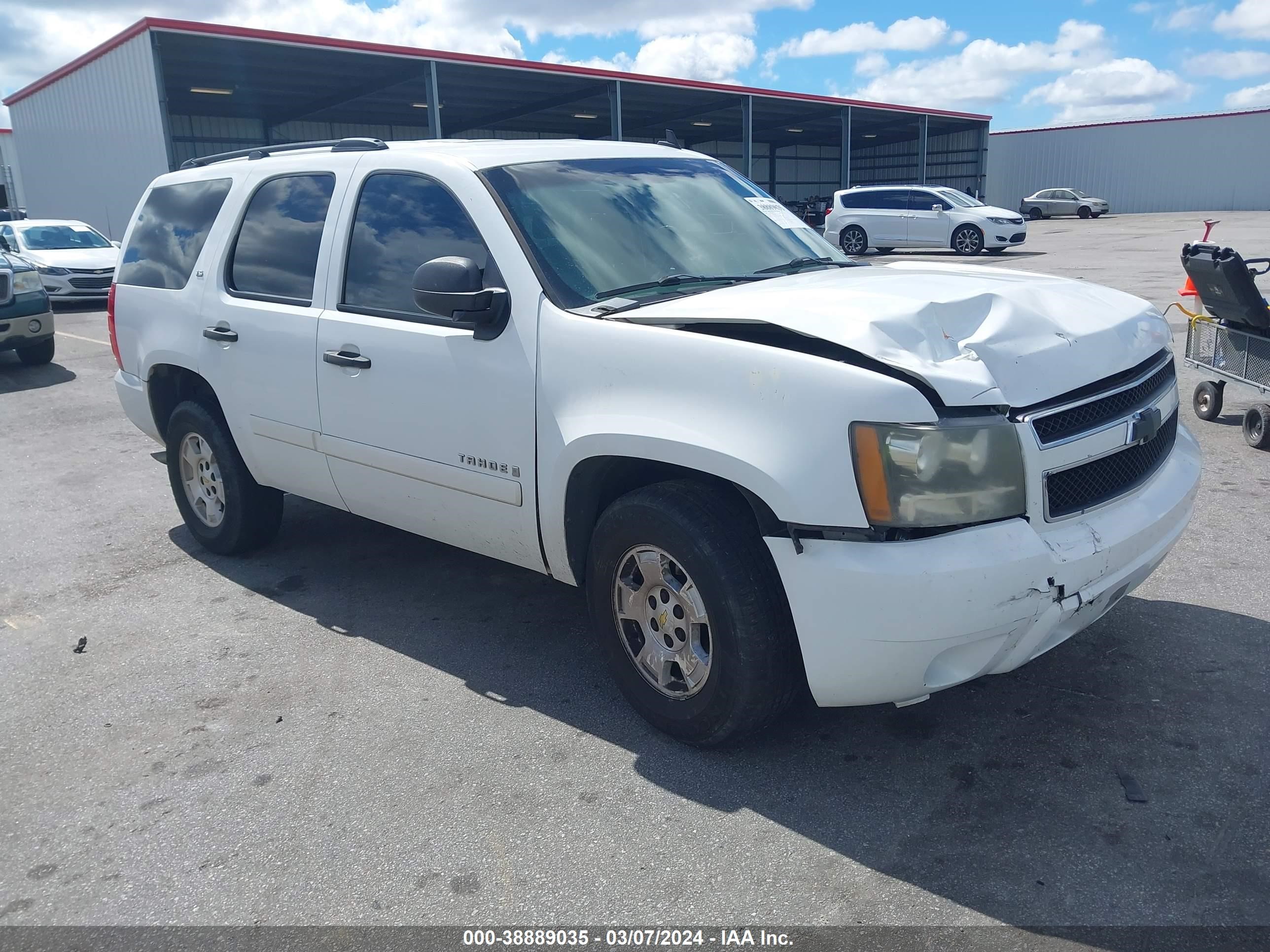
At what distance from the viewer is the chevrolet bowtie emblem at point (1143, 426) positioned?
314 centimetres

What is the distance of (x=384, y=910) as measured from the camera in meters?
2.66

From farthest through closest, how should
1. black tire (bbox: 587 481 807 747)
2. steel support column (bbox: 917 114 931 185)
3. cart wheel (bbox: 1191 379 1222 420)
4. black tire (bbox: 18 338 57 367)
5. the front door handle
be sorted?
1. steel support column (bbox: 917 114 931 185)
2. black tire (bbox: 18 338 57 367)
3. cart wheel (bbox: 1191 379 1222 420)
4. the front door handle
5. black tire (bbox: 587 481 807 747)

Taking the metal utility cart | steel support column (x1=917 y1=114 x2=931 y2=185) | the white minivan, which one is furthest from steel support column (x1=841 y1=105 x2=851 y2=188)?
the metal utility cart

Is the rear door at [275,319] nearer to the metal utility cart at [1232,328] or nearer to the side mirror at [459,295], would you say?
the side mirror at [459,295]

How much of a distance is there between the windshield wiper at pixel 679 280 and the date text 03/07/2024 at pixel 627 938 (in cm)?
200

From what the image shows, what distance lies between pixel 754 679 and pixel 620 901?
2.41 feet

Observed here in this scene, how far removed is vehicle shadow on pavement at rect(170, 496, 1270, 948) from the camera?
2.64 metres

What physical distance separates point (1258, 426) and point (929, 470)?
5.22 metres

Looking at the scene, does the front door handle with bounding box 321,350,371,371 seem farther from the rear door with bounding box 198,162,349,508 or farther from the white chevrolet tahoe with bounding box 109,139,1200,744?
the rear door with bounding box 198,162,349,508

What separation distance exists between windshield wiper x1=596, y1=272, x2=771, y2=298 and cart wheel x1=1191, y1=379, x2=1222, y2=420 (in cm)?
522

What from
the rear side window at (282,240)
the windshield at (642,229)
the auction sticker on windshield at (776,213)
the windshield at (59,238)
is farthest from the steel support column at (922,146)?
the rear side window at (282,240)

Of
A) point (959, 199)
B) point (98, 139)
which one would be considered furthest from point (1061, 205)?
point (98, 139)

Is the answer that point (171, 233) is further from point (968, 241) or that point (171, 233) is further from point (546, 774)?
point (968, 241)

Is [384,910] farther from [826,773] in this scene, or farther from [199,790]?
[826,773]
